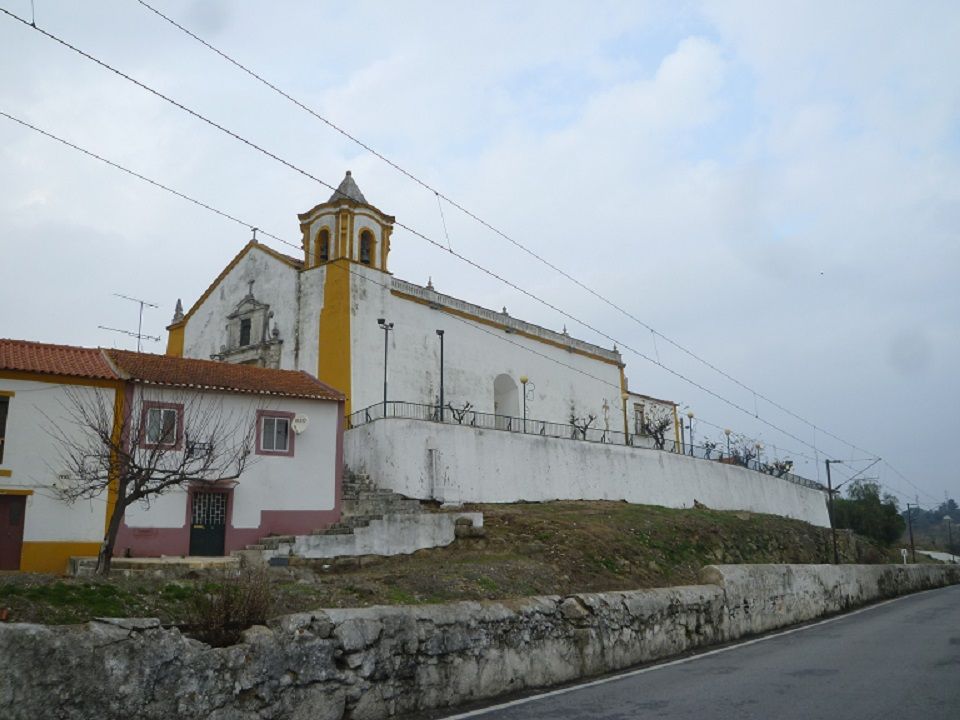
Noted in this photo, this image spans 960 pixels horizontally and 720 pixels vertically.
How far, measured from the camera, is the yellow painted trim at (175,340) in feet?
132

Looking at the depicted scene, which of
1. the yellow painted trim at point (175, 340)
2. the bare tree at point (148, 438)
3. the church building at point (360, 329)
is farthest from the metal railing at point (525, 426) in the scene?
the yellow painted trim at point (175, 340)

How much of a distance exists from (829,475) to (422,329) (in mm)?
25864

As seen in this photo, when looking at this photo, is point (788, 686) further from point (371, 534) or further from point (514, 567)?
point (371, 534)

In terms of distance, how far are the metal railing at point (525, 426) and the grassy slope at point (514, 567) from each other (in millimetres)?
3498

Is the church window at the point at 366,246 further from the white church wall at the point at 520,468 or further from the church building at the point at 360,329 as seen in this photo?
the white church wall at the point at 520,468

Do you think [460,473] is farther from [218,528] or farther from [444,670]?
[444,670]

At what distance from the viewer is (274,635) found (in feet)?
25.0

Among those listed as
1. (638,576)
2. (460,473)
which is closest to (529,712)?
(638,576)

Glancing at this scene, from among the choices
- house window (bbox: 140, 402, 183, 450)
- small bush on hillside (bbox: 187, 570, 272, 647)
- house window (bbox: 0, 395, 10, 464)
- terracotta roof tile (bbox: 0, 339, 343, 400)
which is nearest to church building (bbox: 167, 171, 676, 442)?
terracotta roof tile (bbox: 0, 339, 343, 400)

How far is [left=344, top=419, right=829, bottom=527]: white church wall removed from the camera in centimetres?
2691

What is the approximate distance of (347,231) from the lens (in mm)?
34094

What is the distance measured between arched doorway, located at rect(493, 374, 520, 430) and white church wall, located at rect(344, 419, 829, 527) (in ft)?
23.1

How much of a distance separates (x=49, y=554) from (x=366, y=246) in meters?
19.1

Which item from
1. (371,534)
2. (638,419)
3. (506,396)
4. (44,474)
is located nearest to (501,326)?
(506,396)
